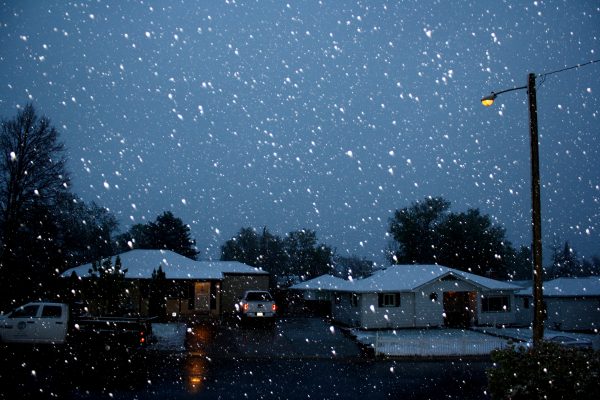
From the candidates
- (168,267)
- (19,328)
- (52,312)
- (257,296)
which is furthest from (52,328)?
(168,267)

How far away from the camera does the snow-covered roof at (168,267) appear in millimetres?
31819

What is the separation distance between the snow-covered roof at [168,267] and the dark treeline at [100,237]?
4.37 metres

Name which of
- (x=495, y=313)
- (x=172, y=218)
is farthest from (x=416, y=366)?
(x=172, y=218)

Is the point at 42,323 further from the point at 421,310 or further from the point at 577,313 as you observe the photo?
the point at 577,313

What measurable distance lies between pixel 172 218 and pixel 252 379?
4823 centimetres

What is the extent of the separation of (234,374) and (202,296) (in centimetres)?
2151

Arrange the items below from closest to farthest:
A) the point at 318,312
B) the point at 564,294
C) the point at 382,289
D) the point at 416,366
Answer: the point at 416,366 → the point at 382,289 → the point at 564,294 → the point at 318,312

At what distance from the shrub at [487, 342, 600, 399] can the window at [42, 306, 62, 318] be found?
1492 cm

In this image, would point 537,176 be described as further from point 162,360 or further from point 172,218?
point 172,218

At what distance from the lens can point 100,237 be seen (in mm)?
58969

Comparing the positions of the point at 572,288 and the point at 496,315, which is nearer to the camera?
the point at 496,315

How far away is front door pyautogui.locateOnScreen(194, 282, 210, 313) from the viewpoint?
34941 mm

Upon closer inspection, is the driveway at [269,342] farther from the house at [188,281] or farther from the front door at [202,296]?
the front door at [202,296]

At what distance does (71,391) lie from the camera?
1145 cm
